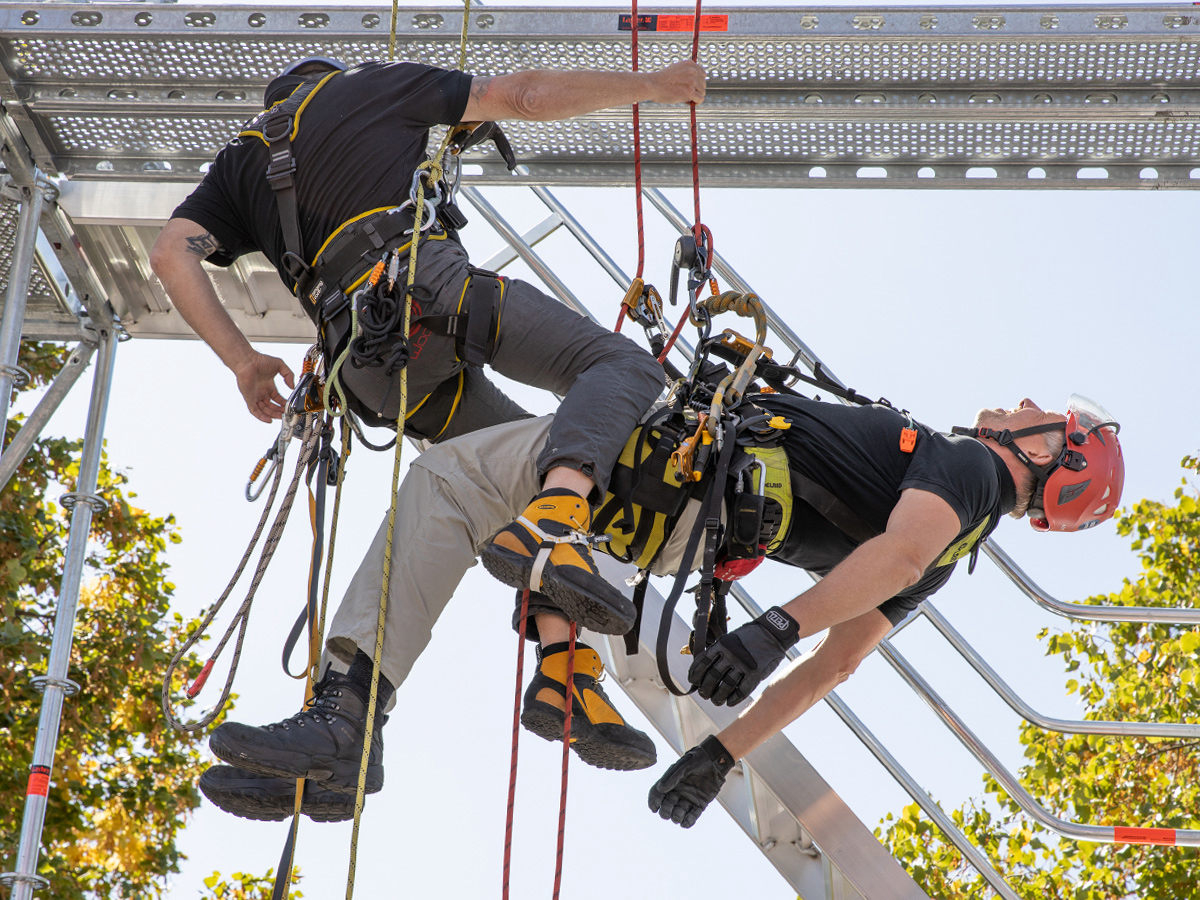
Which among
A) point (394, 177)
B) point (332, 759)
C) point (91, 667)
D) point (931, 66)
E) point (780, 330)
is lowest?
point (332, 759)

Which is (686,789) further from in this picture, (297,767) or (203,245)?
(203,245)

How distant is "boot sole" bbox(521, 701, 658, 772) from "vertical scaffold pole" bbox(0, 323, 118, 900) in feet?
7.37

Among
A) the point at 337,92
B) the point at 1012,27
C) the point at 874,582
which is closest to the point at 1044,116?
the point at 1012,27

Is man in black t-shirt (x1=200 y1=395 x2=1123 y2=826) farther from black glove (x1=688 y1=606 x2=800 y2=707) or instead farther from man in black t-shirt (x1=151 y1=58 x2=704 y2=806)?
man in black t-shirt (x1=151 y1=58 x2=704 y2=806)

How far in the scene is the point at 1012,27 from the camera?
12.6 feet

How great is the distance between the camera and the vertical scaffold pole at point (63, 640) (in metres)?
4.24

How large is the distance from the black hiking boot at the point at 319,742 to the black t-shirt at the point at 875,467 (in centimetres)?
122

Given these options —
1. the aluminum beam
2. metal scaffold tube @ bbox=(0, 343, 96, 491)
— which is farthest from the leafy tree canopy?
the aluminum beam

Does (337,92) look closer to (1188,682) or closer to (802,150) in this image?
(802,150)

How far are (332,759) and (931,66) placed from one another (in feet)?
9.08

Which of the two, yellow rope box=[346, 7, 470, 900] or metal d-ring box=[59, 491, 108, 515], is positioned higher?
metal d-ring box=[59, 491, 108, 515]

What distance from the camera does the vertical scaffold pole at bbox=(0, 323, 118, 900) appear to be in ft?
13.9

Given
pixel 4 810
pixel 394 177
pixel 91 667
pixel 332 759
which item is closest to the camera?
pixel 332 759

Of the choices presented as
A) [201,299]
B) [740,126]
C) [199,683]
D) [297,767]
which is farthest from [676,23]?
[297,767]
